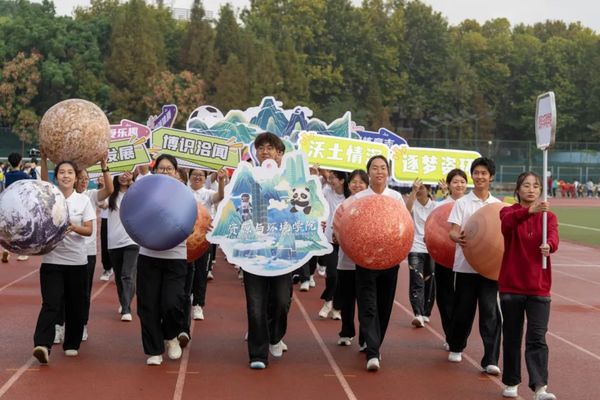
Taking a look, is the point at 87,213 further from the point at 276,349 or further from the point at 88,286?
the point at 276,349

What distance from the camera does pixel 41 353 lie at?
25.4ft

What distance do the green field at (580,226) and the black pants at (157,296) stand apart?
17.7m

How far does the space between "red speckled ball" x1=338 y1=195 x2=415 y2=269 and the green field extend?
16933 millimetres

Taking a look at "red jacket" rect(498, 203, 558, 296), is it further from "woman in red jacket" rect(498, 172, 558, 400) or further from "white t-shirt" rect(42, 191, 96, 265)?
"white t-shirt" rect(42, 191, 96, 265)

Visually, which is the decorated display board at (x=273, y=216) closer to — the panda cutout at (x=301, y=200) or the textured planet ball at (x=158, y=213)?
the panda cutout at (x=301, y=200)

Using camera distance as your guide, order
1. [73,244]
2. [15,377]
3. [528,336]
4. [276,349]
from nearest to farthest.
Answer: [528,336] < [15,377] < [73,244] < [276,349]

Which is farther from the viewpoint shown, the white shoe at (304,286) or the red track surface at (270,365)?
the white shoe at (304,286)

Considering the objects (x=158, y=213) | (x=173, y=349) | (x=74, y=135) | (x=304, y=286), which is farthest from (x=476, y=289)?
(x=304, y=286)

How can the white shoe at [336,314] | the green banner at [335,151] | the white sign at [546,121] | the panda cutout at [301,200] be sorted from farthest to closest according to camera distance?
1. the green banner at [335,151]
2. the white shoe at [336,314]
3. the panda cutout at [301,200]
4. the white sign at [546,121]

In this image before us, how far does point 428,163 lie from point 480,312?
2.50 meters

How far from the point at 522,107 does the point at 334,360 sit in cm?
7765

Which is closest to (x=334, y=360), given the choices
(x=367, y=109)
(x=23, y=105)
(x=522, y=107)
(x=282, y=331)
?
(x=282, y=331)

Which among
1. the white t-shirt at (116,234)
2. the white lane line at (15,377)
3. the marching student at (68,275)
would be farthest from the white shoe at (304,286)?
the white lane line at (15,377)

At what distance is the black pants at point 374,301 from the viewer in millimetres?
8102
